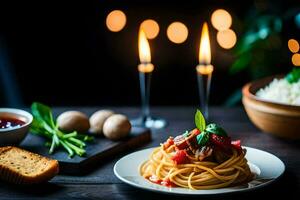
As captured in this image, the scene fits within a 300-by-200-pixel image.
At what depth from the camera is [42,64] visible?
4500 mm

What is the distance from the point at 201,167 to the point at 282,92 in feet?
2.81

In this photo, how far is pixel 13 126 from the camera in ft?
8.16

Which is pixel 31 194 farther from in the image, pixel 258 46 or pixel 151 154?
pixel 258 46

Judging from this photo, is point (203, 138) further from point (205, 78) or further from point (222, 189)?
point (205, 78)

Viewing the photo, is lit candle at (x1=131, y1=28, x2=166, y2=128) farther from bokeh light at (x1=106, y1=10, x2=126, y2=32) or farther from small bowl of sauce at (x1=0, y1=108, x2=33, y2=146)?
bokeh light at (x1=106, y1=10, x2=126, y2=32)

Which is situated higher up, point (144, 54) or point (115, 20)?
point (144, 54)

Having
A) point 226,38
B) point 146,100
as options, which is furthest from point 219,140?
point 226,38

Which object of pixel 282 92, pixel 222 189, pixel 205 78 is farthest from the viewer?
pixel 205 78

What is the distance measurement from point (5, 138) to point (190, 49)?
232 centimetres

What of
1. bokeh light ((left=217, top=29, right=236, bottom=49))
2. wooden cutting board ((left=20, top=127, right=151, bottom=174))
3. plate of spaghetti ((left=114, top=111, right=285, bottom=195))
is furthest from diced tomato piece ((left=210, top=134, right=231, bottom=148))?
bokeh light ((left=217, top=29, right=236, bottom=49))

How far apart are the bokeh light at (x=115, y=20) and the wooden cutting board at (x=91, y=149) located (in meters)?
1.80

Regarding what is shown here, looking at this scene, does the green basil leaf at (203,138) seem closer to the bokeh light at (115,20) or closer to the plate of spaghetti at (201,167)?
the plate of spaghetti at (201,167)

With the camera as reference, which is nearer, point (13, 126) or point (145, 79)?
point (13, 126)

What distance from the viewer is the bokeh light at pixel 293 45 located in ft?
13.0
